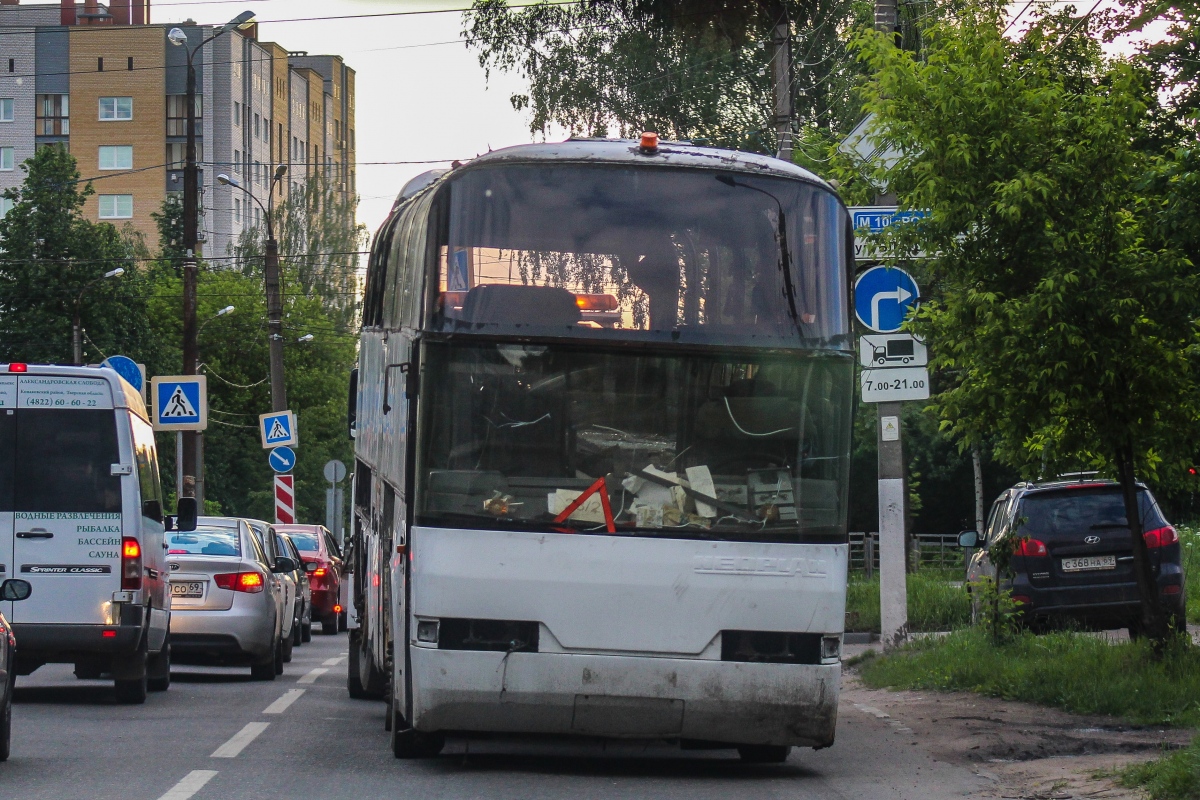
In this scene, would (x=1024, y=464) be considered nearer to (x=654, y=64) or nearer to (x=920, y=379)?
(x=920, y=379)

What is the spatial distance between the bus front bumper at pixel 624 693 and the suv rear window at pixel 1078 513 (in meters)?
8.51

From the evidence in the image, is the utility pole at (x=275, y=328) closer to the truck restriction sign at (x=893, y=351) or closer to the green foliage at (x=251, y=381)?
the truck restriction sign at (x=893, y=351)

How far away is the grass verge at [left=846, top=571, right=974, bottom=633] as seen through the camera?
72.1 feet

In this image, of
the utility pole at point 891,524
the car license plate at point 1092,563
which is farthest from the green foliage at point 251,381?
the car license plate at point 1092,563

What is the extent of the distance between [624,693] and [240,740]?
3.05 m

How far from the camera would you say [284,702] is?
14.6m

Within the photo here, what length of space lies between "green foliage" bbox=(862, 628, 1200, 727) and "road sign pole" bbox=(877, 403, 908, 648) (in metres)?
0.43

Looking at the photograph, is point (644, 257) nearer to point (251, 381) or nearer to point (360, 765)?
point (360, 765)

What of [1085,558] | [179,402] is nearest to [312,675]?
[1085,558]

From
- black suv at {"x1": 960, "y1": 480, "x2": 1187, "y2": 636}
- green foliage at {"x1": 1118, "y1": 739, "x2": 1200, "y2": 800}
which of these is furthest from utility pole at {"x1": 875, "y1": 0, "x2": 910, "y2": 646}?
green foliage at {"x1": 1118, "y1": 739, "x2": 1200, "y2": 800}

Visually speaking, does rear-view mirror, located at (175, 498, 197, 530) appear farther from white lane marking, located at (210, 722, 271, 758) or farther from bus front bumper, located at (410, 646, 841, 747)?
bus front bumper, located at (410, 646, 841, 747)

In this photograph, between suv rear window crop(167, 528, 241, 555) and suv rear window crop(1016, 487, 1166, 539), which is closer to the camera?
suv rear window crop(1016, 487, 1166, 539)

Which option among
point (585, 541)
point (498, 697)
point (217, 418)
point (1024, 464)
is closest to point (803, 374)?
point (585, 541)

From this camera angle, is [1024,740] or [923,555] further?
[923,555]
